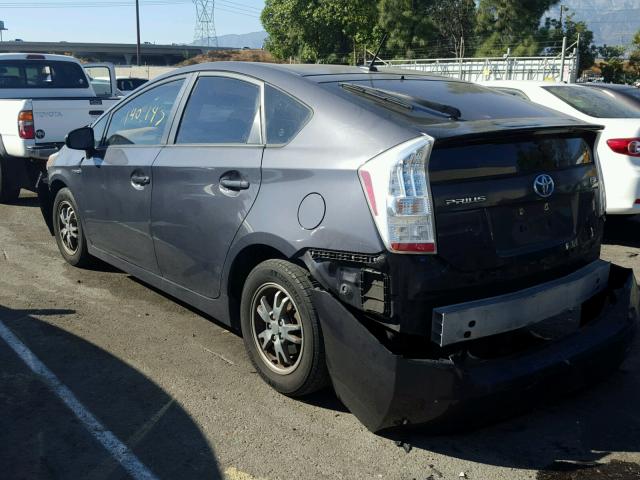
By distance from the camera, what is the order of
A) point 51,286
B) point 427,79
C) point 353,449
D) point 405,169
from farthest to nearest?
point 51,286 → point 427,79 → point 353,449 → point 405,169

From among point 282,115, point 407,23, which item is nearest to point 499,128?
point 282,115

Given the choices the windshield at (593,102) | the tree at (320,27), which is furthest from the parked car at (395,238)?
the tree at (320,27)

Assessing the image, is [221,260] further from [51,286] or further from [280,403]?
[51,286]

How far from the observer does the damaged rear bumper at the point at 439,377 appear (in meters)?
2.88

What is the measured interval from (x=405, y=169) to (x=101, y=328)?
2.73 meters

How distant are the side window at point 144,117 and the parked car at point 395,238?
1.06 feet

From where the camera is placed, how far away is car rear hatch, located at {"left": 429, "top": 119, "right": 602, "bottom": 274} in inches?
116

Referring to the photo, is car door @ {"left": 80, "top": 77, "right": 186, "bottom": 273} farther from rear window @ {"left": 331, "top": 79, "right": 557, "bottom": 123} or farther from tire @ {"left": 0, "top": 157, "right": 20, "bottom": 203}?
tire @ {"left": 0, "top": 157, "right": 20, "bottom": 203}

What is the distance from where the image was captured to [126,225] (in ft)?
15.6

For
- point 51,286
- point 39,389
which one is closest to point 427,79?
point 39,389

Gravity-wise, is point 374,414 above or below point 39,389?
above

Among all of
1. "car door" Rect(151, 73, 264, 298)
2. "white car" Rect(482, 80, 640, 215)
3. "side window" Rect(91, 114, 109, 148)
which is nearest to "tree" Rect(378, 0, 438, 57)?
"white car" Rect(482, 80, 640, 215)

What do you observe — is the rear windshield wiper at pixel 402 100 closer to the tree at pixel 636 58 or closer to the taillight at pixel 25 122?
the taillight at pixel 25 122

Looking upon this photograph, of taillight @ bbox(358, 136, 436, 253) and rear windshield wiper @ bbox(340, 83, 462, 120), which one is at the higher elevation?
rear windshield wiper @ bbox(340, 83, 462, 120)
